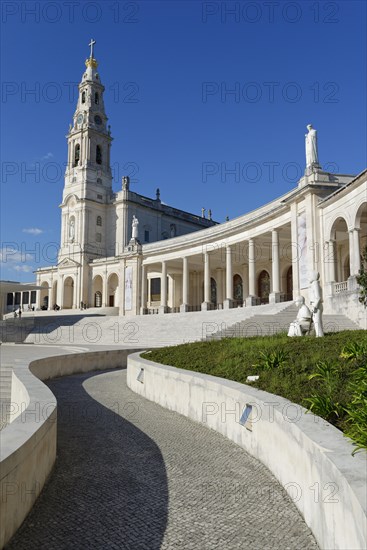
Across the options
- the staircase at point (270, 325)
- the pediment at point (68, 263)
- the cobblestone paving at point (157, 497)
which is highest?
the pediment at point (68, 263)

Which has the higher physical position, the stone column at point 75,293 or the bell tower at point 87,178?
the bell tower at point 87,178

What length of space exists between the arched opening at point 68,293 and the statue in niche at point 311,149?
4580 cm

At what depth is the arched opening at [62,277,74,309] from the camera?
225ft

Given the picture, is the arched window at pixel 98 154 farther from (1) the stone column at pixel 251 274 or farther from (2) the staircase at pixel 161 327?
(1) the stone column at pixel 251 274

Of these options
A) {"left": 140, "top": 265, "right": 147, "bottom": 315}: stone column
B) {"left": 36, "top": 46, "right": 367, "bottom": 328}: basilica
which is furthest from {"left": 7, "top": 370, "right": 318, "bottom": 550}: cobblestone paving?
{"left": 140, "top": 265, "right": 147, "bottom": 315}: stone column

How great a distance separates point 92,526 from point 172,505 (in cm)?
99

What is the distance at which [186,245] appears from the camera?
1937 inches

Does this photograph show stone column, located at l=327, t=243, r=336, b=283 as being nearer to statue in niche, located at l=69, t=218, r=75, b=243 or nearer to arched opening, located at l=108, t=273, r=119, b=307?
arched opening, located at l=108, t=273, r=119, b=307

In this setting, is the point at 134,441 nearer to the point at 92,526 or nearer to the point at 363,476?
the point at 92,526

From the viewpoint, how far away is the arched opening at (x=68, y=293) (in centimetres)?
6862

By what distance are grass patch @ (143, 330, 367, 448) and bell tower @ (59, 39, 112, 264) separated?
56725mm

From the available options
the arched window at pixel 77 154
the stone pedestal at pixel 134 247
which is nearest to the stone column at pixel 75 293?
the stone pedestal at pixel 134 247

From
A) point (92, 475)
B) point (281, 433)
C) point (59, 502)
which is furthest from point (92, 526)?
point (281, 433)

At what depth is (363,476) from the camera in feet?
11.9
